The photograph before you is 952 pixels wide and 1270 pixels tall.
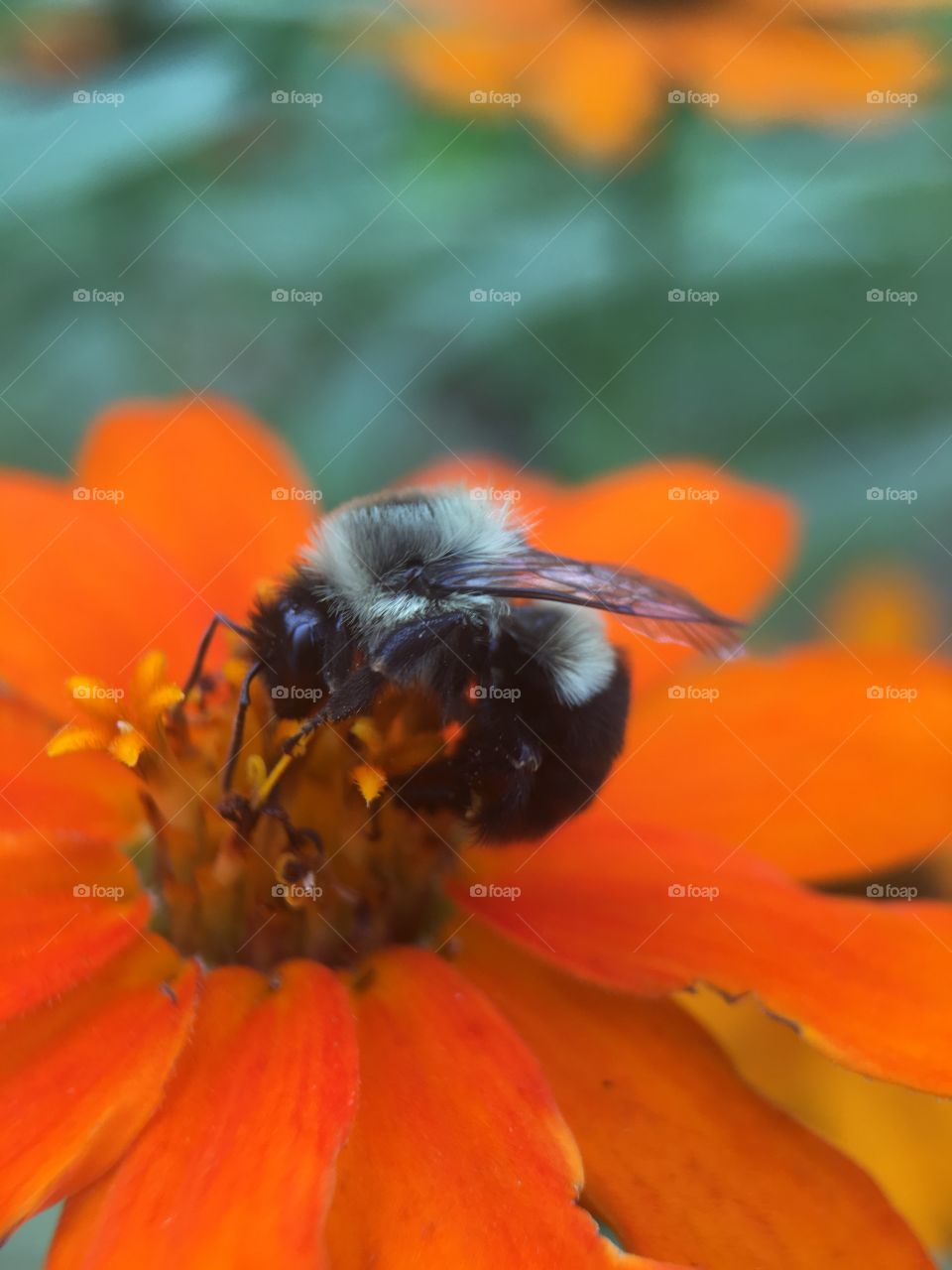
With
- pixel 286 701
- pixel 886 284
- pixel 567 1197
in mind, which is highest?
pixel 886 284

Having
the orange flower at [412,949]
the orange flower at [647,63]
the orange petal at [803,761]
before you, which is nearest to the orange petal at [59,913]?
the orange flower at [412,949]

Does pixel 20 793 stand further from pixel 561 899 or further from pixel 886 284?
pixel 886 284

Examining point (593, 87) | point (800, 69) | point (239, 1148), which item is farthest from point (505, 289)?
point (239, 1148)

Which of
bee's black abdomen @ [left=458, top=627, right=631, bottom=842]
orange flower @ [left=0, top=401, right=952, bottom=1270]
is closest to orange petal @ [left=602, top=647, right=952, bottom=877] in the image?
orange flower @ [left=0, top=401, right=952, bottom=1270]

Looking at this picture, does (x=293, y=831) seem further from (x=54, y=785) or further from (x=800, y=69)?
(x=800, y=69)

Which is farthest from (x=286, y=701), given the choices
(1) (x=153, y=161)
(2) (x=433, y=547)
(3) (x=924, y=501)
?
(3) (x=924, y=501)

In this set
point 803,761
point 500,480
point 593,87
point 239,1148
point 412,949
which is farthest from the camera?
point 593,87
